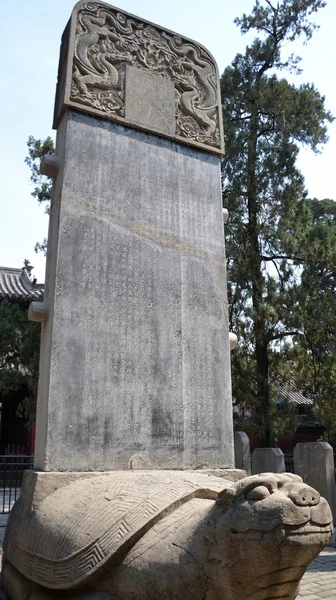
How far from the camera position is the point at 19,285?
62.0ft

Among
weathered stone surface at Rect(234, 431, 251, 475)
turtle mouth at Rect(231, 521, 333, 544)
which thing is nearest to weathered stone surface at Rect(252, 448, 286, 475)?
weathered stone surface at Rect(234, 431, 251, 475)

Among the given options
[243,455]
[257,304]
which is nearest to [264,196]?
[257,304]

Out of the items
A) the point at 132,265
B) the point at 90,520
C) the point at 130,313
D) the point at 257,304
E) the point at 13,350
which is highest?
the point at 257,304

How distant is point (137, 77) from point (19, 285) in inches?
607

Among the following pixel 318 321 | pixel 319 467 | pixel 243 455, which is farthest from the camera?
pixel 318 321

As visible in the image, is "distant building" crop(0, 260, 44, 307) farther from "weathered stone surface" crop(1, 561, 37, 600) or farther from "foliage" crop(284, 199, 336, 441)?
"weathered stone surface" crop(1, 561, 37, 600)

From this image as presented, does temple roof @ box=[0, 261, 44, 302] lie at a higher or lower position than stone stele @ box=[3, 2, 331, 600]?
higher

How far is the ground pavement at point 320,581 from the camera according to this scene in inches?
155

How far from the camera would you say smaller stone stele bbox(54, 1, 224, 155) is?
4318mm

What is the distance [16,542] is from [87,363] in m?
1.22

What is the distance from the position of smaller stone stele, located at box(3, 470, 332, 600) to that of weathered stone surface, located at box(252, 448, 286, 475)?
17.0 ft

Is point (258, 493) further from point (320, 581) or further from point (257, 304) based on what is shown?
point (257, 304)

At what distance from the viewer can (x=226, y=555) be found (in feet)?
6.57

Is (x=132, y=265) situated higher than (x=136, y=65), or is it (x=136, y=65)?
(x=136, y=65)
